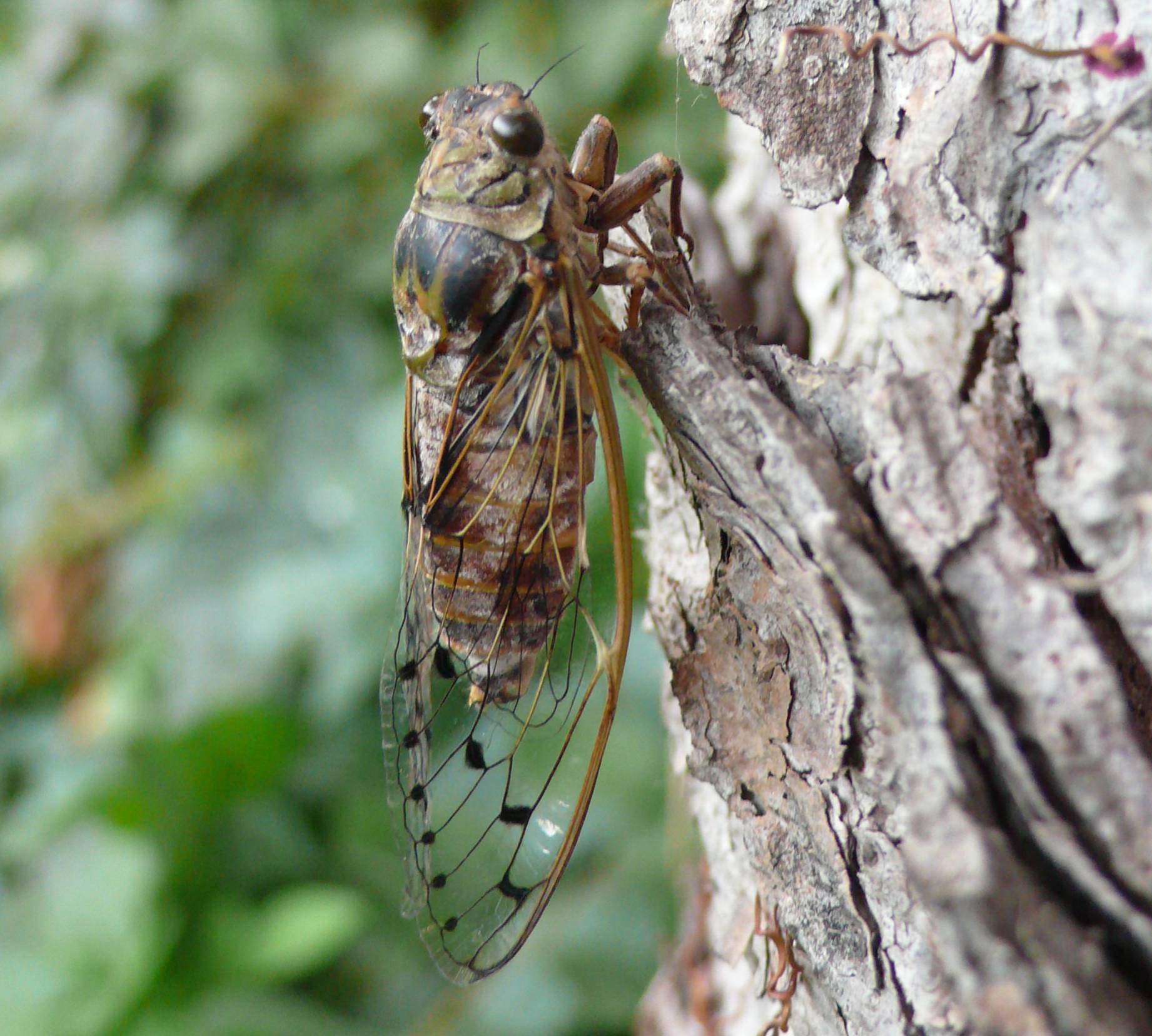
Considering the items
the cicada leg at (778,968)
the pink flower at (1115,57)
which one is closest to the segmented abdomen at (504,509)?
the cicada leg at (778,968)

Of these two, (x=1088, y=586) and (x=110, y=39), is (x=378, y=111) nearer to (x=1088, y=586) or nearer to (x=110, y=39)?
(x=110, y=39)

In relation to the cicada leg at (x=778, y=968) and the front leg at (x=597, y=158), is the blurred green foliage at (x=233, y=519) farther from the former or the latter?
the cicada leg at (x=778, y=968)

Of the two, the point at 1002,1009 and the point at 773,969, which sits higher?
the point at 773,969

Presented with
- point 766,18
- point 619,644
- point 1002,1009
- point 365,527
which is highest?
point 365,527

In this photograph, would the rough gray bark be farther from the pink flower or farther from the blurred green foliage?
the blurred green foliage

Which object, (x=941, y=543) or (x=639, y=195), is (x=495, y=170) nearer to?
(x=639, y=195)

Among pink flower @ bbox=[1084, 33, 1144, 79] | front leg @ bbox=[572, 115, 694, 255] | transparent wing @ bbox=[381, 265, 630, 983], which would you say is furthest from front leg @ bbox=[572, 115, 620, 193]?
pink flower @ bbox=[1084, 33, 1144, 79]

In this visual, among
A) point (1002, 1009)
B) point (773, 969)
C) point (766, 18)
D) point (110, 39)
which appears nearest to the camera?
point (1002, 1009)

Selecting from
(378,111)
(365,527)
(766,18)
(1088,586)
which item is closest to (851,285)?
(766,18)
